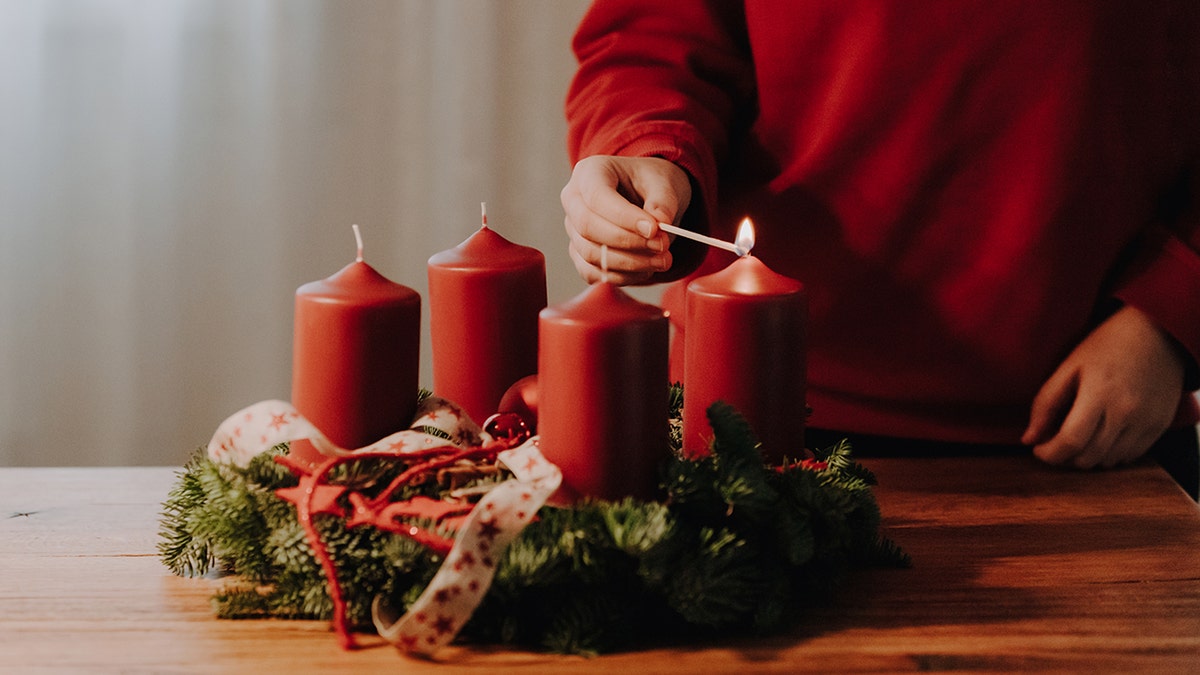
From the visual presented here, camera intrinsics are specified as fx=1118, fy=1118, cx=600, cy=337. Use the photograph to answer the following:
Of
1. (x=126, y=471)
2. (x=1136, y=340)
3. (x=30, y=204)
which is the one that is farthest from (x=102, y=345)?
(x=1136, y=340)

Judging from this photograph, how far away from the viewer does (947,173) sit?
1.12 m

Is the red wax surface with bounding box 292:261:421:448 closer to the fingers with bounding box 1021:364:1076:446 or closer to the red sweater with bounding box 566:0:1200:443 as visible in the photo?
the red sweater with bounding box 566:0:1200:443

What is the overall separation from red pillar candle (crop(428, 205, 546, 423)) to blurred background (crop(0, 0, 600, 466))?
141cm

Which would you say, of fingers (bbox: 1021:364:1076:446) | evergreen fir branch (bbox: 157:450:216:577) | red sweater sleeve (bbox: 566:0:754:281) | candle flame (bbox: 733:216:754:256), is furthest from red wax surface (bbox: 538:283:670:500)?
fingers (bbox: 1021:364:1076:446)

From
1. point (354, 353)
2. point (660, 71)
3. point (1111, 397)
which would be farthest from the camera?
point (660, 71)

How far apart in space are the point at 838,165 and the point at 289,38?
4.62 ft

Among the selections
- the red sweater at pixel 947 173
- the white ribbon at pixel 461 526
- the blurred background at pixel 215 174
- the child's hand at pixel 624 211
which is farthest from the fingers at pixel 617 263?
the blurred background at pixel 215 174

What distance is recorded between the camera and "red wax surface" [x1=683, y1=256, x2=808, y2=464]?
0.79 metres

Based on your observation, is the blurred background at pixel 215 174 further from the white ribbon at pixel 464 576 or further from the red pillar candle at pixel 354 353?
the white ribbon at pixel 464 576

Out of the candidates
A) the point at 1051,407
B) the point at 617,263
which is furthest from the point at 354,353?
the point at 1051,407

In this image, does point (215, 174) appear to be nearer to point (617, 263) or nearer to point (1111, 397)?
point (617, 263)

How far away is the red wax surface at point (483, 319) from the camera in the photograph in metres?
0.88

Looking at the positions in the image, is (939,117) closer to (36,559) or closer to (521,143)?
(36,559)

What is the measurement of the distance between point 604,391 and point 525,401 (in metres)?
0.14
